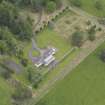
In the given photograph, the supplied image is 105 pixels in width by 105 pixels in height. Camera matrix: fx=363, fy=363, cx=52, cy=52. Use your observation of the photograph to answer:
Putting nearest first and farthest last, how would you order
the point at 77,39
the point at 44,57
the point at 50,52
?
the point at 44,57
the point at 50,52
the point at 77,39

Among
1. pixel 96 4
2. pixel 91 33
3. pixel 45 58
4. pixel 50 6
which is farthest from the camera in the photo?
pixel 96 4

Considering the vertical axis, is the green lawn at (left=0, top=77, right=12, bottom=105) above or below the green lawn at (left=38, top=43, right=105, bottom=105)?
above

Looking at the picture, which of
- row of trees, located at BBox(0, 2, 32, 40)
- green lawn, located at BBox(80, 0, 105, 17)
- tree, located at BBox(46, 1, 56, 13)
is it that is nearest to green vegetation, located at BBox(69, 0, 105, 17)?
green lawn, located at BBox(80, 0, 105, 17)

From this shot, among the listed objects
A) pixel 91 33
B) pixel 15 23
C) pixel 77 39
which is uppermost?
pixel 15 23

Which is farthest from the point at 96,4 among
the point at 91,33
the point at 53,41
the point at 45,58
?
the point at 45,58

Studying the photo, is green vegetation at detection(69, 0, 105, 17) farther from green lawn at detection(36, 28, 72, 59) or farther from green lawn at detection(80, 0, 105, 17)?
green lawn at detection(36, 28, 72, 59)

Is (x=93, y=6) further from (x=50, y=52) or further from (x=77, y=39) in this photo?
(x=50, y=52)

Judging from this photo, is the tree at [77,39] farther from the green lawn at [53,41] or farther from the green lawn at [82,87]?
the green lawn at [82,87]
